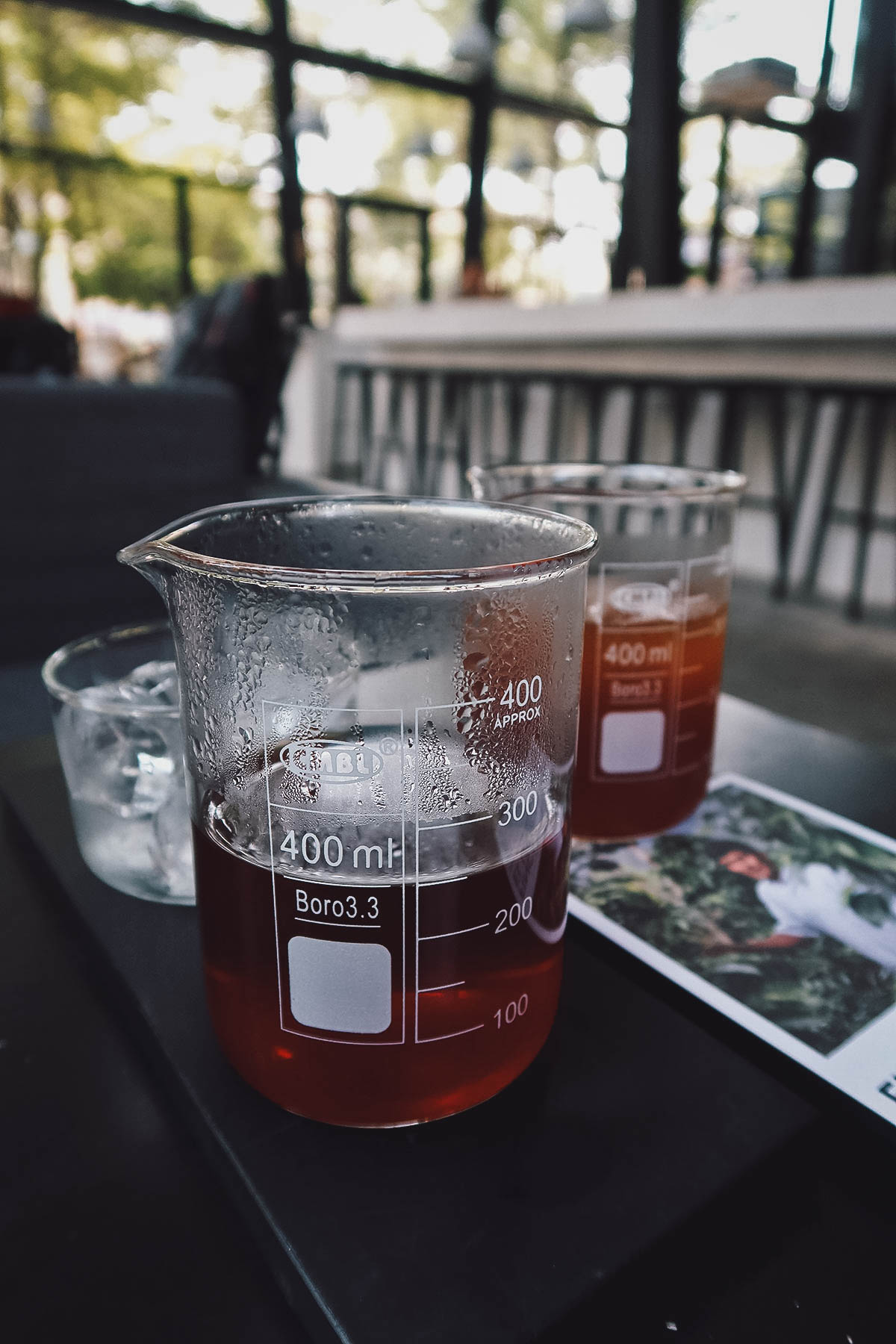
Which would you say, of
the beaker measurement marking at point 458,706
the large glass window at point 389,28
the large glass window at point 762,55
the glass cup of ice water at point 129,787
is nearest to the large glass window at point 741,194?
the large glass window at point 762,55

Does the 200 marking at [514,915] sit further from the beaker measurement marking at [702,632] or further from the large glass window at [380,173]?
the large glass window at [380,173]

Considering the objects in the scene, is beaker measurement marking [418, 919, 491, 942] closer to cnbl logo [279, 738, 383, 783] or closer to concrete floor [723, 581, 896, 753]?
cnbl logo [279, 738, 383, 783]

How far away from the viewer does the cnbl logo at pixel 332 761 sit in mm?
367

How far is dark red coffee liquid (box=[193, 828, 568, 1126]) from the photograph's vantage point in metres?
0.37

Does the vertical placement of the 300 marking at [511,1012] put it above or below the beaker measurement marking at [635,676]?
below

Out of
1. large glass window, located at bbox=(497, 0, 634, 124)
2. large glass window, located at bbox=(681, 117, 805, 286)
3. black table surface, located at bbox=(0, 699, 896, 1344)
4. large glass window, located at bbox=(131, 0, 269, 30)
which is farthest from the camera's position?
large glass window, located at bbox=(497, 0, 634, 124)

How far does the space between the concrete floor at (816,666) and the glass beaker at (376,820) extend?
5.85 feet

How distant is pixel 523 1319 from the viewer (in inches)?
12.6

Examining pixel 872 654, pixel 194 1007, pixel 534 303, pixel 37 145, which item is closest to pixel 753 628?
pixel 872 654

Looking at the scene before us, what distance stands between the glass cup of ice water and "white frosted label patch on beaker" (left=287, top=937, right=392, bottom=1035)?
0.20m

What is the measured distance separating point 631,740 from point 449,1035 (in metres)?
0.28

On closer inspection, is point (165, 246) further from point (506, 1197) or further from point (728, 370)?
point (506, 1197)

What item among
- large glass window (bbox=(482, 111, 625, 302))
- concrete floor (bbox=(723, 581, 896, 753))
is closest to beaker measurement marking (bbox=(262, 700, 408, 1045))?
concrete floor (bbox=(723, 581, 896, 753))

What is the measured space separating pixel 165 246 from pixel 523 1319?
819 cm
